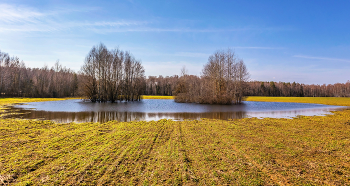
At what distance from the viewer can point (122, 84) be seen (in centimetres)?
5041

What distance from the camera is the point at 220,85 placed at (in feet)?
138

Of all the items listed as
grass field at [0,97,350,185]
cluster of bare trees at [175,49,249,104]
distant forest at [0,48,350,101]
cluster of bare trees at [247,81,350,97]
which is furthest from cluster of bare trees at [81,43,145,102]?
cluster of bare trees at [247,81,350,97]

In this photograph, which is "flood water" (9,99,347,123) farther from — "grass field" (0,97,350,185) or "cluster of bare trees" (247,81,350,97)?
"cluster of bare trees" (247,81,350,97)

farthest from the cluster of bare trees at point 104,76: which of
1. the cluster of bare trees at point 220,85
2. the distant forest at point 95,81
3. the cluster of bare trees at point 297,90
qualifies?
the cluster of bare trees at point 297,90

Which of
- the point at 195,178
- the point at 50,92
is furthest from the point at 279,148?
the point at 50,92

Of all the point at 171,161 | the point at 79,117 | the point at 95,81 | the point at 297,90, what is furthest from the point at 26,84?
the point at 297,90

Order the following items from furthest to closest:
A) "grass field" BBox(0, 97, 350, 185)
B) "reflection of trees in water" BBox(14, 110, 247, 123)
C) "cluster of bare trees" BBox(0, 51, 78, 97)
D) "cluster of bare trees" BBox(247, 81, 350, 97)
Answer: "cluster of bare trees" BBox(247, 81, 350, 97) → "cluster of bare trees" BBox(0, 51, 78, 97) → "reflection of trees in water" BBox(14, 110, 247, 123) → "grass field" BBox(0, 97, 350, 185)

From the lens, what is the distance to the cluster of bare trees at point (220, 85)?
4000 cm

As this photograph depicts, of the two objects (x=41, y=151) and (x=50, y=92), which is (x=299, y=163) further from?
(x=50, y=92)

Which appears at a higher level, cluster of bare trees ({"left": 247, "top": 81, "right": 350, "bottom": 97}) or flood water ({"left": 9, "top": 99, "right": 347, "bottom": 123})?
cluster of bare trees ({"left": 247, "top": 81, "right": 350, "bottom": 97})

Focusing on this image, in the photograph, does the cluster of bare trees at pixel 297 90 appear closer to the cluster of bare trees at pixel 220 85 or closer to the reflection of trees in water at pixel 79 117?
the cluster of bare trees at pixel 220 85

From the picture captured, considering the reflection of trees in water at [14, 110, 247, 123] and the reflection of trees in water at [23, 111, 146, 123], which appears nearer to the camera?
the reflection of trees in water at [23, 111, 146, 123]

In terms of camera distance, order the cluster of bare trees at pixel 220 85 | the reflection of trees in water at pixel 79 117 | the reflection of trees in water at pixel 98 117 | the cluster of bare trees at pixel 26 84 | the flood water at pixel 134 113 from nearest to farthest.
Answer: the reflection of trees in water at pixel 79 117 → the reflection of trees in water at pixel 98 117 → the flood water at pixel 134 113 → the cluster of bare trees at pixel 220 85 → the cluster of bare trees at pixel 26 84

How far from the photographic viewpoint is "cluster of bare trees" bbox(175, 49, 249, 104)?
39997 mm
